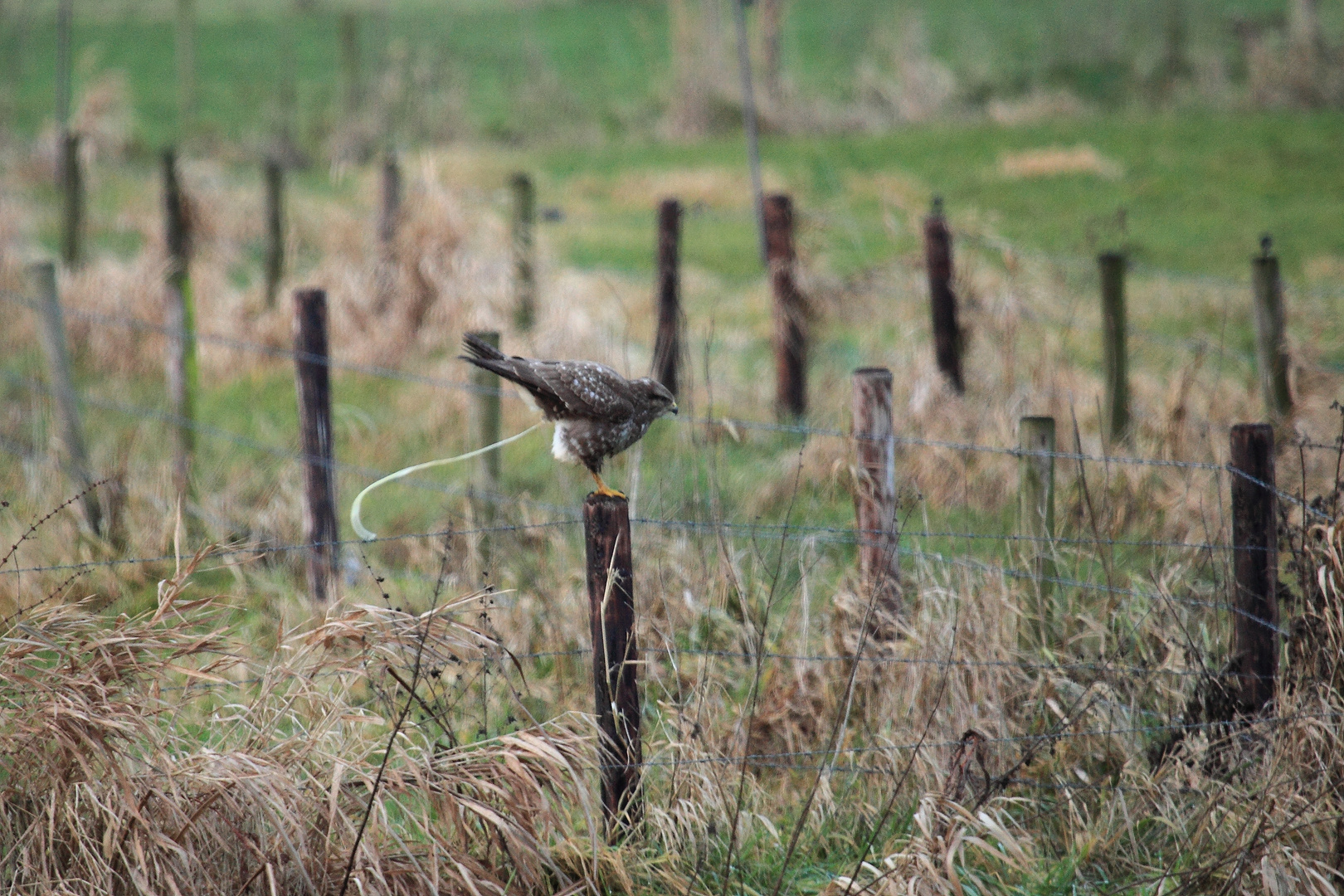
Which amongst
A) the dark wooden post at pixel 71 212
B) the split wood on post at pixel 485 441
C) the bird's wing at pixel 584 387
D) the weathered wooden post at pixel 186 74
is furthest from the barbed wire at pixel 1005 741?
the weathered wooden post at pixel 186 74

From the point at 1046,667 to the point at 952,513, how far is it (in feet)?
6.83

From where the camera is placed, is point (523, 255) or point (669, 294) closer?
point (669, 294)

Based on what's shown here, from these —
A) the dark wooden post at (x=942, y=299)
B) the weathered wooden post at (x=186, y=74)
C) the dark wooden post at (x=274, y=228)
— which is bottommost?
the dark wooden post at (x=942, y=299)

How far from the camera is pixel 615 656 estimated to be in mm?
3467

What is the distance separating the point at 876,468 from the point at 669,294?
10.3 feet

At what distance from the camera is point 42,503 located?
230 inches

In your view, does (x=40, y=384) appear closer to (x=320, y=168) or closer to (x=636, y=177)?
(x=636, y=177)

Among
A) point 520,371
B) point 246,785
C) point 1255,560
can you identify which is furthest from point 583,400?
point 1255,560

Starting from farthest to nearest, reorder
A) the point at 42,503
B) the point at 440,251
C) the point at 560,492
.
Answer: the point at 440,251
the point at 560,492
the point at 42,503

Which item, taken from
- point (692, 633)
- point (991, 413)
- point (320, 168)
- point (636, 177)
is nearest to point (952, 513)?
point (991, 413)

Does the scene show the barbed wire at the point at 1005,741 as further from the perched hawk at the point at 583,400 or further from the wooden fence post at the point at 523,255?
the wooden fence post at the point at 523,255

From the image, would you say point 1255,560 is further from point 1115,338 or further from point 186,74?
point 186,74

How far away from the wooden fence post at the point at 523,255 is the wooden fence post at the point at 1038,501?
5.24 metres

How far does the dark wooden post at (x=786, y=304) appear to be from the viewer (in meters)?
7.71
